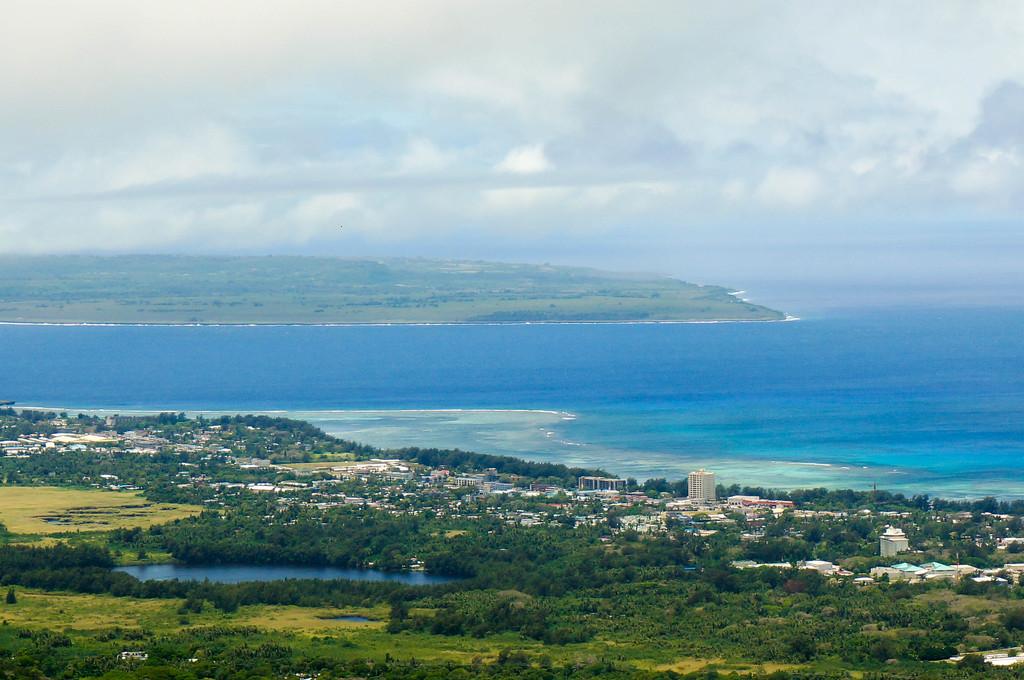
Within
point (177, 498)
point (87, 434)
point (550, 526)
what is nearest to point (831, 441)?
point (550, 526)

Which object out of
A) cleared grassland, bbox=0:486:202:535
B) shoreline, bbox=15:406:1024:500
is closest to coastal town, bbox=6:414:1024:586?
cleared grassland, bbox=0:486:202:535

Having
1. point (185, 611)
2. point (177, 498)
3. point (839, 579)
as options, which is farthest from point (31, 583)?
point (839, 579)

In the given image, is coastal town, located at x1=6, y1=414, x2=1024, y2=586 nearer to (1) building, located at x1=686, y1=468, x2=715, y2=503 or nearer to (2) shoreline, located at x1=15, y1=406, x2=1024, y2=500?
(1) building, located at x1=686, y1=468, x2=715, y2=503

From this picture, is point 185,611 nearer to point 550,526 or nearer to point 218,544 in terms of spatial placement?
point 218,544

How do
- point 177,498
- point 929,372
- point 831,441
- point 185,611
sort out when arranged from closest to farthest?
1. point 185,611
2. point 177,498
3. point 831,441
4. point 929,372

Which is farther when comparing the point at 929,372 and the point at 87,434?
the point at 929,372

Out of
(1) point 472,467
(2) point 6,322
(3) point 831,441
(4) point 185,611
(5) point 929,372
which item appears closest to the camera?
(4) point 185,611

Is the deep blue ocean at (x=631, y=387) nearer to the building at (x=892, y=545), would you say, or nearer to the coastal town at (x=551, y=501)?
the coastal town at (x=551, y=501)
